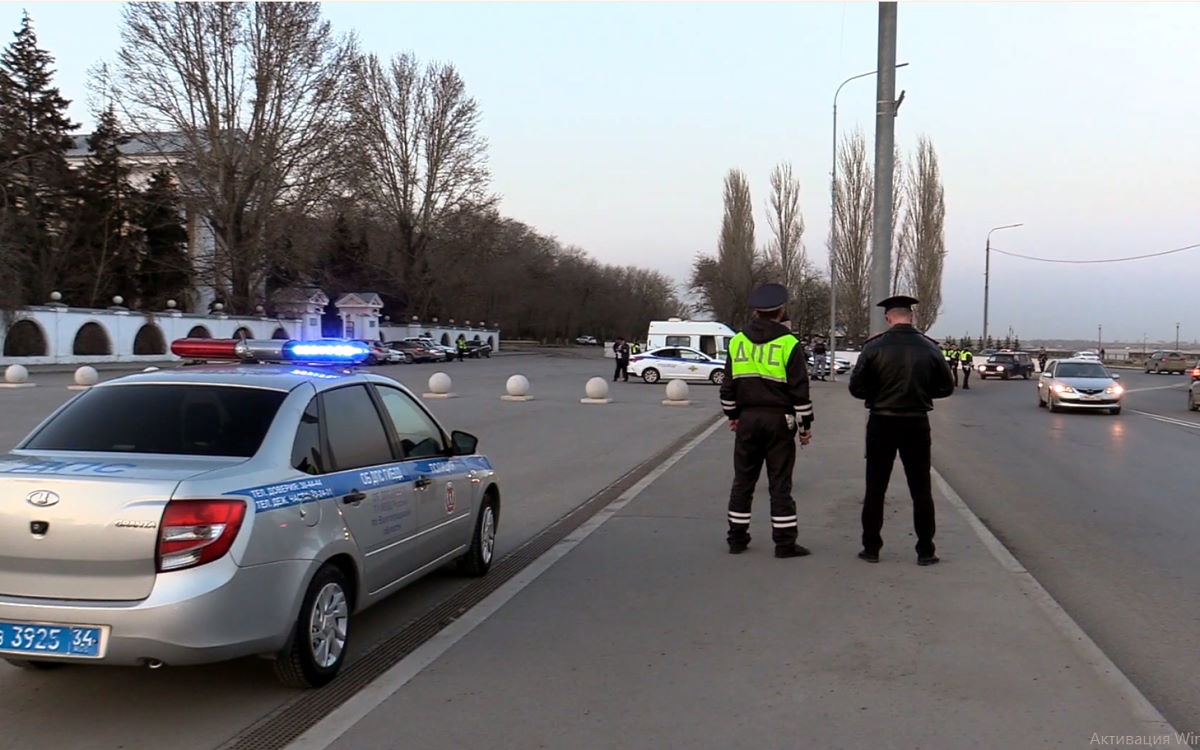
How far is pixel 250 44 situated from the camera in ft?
166

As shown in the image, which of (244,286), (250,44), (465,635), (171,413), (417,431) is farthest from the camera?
(244,286)

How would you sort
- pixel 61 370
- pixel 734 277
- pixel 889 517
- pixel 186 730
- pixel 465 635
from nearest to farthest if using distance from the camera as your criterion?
pixel 186 730
pixel 465 635
pixel 889 517
pixel 61 370
pixel 734 277

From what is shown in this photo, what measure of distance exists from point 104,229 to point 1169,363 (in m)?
69.2

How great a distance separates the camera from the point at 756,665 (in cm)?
504

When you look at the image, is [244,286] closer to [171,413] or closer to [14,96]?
[14,96]

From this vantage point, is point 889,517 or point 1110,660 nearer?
point 1110,660

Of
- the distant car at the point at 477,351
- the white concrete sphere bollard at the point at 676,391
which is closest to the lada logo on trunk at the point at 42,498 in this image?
the white concrete sphere bollard at the point at 676,391

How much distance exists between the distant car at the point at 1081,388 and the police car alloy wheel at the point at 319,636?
78.1 ft

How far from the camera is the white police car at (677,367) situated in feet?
129

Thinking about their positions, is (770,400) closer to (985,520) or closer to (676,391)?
(985,520)

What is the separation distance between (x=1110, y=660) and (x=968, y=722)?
137 cm

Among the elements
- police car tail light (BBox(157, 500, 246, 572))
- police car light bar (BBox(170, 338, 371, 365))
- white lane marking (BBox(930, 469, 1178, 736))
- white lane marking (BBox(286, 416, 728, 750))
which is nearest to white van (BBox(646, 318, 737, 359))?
white lane marking (BBox(286, 416, 728, 750))

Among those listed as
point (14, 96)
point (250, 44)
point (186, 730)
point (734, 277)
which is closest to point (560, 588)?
point (186, 730)

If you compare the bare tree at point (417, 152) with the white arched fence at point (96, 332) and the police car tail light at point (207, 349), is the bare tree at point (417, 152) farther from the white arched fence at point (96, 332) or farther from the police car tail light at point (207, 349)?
the police car tail light at point (207, 349)
